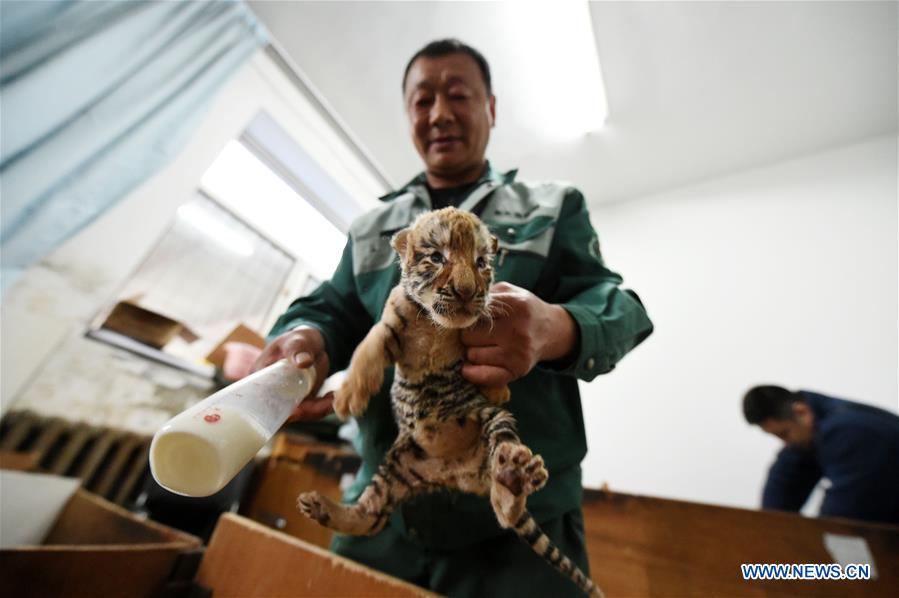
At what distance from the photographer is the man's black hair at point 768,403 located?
6.85 feet

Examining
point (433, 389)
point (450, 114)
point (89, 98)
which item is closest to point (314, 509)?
point (433, 389)

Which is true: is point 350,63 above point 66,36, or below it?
above

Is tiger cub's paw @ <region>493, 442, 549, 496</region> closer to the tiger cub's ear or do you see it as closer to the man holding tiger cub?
the man holding tiger cub

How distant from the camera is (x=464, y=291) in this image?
0.60 metres

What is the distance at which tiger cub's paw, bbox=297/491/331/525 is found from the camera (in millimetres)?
688

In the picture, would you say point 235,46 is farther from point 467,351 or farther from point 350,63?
point 467,351

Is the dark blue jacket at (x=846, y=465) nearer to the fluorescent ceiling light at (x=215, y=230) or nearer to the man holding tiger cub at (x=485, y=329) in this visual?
the man holding tiger cub at (x=485, y=329)

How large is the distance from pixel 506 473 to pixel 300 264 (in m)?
2.81

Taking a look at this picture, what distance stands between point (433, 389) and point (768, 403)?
8.22 feet

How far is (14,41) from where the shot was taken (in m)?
1.67

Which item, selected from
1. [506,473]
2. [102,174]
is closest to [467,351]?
[506,473]

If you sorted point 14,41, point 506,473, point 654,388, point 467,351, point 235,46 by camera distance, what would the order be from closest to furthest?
point 506,473 < point 467,351 < point 14,41 < point 235,46 < point 654,388

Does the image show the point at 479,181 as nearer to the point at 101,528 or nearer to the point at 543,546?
the point at 543,546

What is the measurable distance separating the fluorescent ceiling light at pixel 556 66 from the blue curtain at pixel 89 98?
6.43 feet
